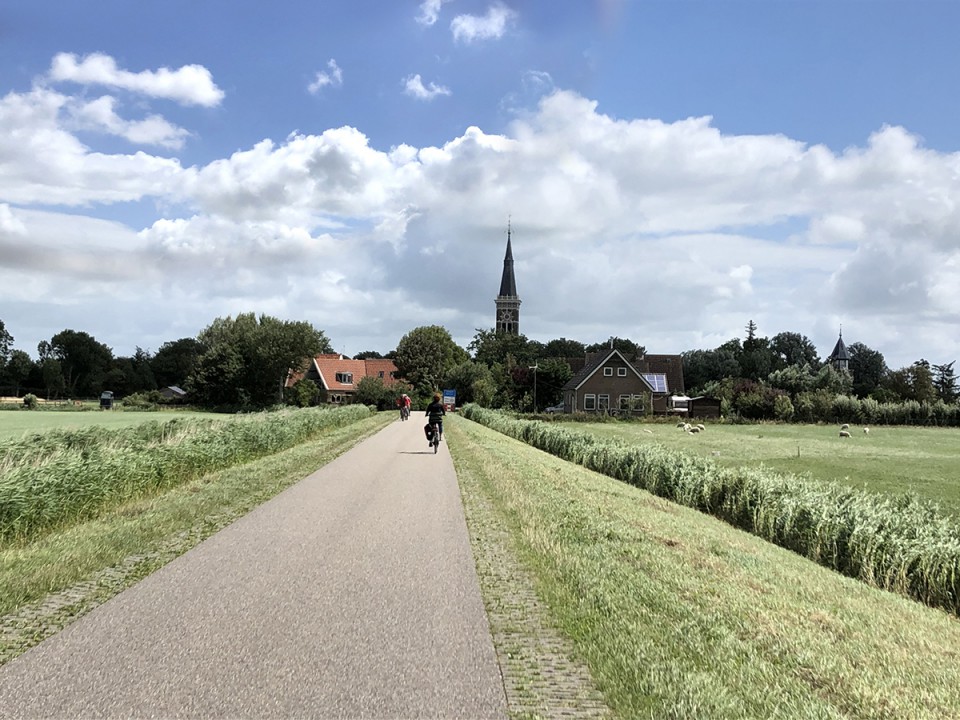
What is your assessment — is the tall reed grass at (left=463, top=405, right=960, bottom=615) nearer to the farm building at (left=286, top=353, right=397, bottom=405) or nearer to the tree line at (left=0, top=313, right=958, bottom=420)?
the tree line at (left=0, top=313, right=958, bottom=420)

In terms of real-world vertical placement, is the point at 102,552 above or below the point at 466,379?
below

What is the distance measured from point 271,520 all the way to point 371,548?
102 inches

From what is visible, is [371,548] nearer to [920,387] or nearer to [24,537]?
[24,537]

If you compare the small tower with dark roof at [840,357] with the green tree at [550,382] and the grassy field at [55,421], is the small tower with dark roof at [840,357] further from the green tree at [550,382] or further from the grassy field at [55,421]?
the grassy field at [55,421]

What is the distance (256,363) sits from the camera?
88375 millimetres

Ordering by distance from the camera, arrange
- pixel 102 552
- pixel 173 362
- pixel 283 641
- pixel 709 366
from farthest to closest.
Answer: pixel 173 362
pixel 709 366
pixel 102 552
pixel 283 641

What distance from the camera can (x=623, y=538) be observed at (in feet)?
32.0

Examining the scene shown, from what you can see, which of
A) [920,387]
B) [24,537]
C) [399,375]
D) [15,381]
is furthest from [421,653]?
[15,381]

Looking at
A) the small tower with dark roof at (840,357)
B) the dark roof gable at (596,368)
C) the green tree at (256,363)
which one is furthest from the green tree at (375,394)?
the small tower with dark roof at (840,357)

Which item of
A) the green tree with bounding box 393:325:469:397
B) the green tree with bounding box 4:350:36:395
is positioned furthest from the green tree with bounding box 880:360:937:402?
the green tree with bounding box 4:350:36:395

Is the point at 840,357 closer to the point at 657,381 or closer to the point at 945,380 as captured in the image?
the point at 945,380

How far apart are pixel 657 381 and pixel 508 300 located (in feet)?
295

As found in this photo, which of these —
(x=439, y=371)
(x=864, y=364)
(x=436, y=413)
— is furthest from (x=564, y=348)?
(x=436, y=413)

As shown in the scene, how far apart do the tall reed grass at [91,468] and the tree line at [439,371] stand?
54.6 metres
